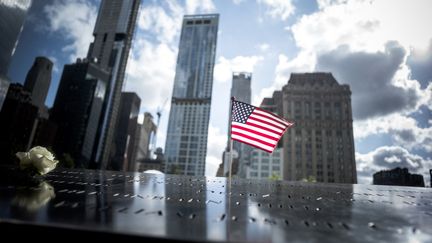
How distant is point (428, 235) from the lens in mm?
3285

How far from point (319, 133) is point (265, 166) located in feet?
107

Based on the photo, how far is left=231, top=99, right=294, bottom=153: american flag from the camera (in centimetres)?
899

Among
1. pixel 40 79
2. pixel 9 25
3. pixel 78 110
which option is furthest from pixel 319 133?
pixel 40 79

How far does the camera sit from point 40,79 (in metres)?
143

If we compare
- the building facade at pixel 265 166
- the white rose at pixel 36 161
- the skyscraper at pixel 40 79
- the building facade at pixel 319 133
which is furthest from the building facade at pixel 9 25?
the building facade at pixel 319 133

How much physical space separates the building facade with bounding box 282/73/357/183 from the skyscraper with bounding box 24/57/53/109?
436 feet

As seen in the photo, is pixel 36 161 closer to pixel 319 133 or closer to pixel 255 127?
pixel 255 127

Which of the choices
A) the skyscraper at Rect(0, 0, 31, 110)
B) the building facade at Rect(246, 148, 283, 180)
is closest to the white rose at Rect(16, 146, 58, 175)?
the skyscraper at Rect(0, 0, 31, 110)

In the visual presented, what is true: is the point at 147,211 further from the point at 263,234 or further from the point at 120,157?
the point at 120,157

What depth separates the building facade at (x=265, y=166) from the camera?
416 ft

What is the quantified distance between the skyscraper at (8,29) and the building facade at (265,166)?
349 ft

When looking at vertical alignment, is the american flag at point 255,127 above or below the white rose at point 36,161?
above

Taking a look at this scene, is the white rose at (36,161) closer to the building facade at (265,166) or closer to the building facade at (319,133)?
the building facade at (265,166)

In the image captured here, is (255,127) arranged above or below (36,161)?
above
